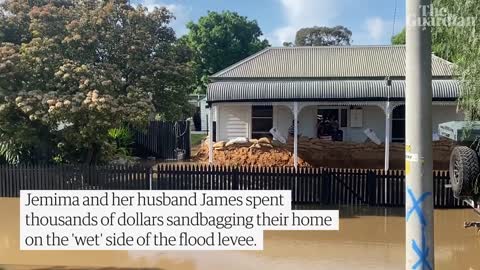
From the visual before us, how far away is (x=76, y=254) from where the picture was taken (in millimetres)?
8750

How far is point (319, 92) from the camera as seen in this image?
1777cm

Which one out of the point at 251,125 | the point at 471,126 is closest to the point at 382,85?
the point at 251,125

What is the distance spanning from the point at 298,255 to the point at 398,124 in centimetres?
1303

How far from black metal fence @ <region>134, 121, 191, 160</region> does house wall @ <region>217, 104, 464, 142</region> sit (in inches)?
87.6

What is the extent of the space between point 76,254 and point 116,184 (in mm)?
4238

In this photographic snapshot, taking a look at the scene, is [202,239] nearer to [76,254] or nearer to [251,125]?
[76,254]

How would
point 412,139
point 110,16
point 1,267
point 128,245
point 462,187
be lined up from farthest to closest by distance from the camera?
1. point 110,16
2. point 128,245
3. point 462,187
4. point 1,267
5. point 412,139

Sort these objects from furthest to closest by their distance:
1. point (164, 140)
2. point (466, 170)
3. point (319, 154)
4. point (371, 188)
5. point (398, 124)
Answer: point (164, 140) < point (398, 124) < point (319, 154) < point (371, 188) < point (466, 170)

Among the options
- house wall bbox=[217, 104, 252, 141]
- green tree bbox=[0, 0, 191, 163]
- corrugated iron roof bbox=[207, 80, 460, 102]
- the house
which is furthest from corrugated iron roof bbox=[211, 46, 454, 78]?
green tree bbox=[0, 0, 191, 163]

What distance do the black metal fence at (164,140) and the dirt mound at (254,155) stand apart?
3023 mm

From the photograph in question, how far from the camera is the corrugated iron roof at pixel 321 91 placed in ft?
56.6

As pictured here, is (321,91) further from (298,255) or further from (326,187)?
(298,255)

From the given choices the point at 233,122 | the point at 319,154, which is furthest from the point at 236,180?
the point at 233,122

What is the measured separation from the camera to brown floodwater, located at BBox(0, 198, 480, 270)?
8195 millimetres
